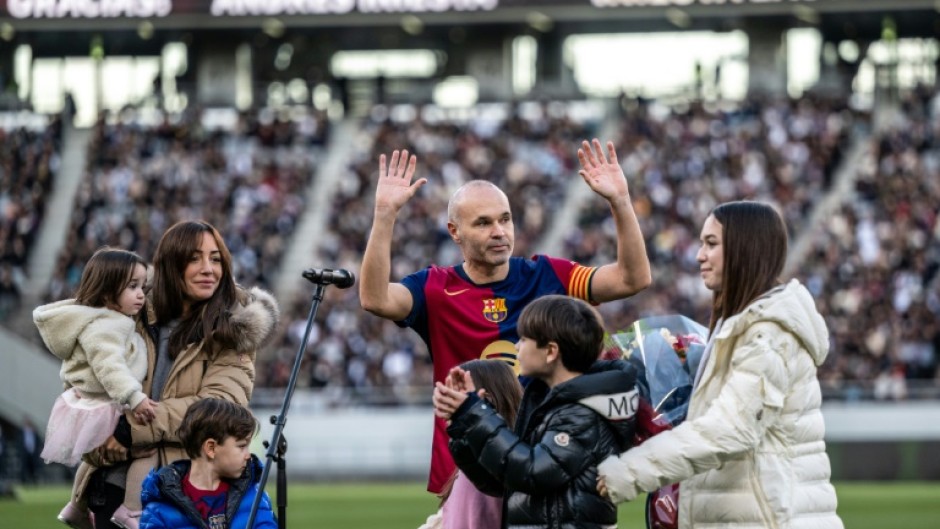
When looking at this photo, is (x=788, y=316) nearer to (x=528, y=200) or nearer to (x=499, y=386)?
(x=499, y=386)

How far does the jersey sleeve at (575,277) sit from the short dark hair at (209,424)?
5.10ft

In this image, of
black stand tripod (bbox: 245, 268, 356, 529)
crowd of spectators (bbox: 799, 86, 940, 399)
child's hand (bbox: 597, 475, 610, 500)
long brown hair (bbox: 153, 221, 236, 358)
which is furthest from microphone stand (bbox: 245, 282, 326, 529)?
crowd of spectators (bbox: 799, 86, 940, 399)

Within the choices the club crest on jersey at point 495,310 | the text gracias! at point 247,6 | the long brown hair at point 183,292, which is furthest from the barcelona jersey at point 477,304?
the text gracias! at point 247,6

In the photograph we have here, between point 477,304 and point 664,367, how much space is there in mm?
1016

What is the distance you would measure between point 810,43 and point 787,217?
810 centimetres

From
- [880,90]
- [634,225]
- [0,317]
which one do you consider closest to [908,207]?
[880,90]

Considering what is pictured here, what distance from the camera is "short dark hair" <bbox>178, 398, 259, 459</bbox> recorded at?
666 cm

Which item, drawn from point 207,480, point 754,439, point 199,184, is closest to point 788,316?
point 754,439

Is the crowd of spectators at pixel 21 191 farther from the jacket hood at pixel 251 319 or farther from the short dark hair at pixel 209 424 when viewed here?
the short dark hair at pixel 209 424

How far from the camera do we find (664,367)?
263 inches

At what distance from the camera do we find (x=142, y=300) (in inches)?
277

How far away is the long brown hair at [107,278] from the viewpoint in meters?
6.97

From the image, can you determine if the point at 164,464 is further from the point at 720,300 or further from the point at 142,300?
the point at 720,300

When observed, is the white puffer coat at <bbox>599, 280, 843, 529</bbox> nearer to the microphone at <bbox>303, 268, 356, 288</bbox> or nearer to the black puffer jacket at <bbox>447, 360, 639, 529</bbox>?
the black puffer jacket at <bbox>447, 360, 639, 529</bbox>
